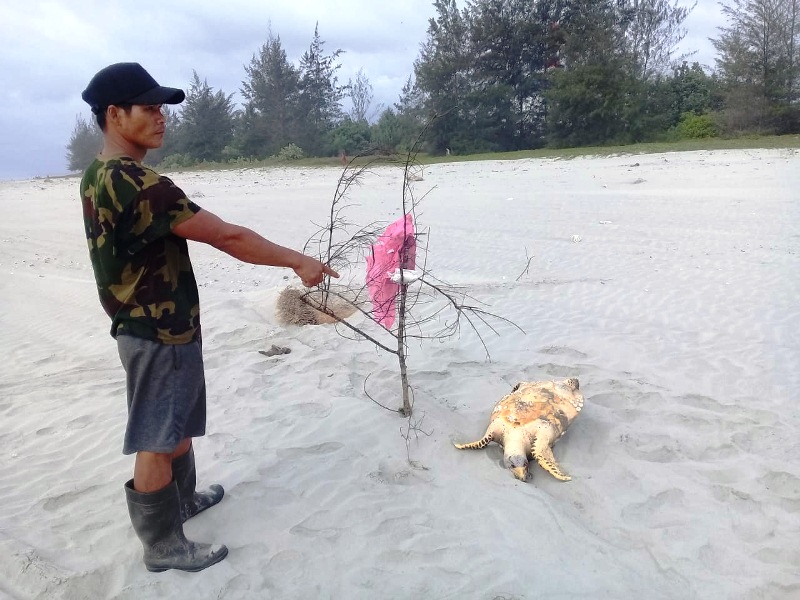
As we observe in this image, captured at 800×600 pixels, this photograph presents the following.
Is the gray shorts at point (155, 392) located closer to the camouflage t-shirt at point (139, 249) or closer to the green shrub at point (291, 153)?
the camouflage t-shirt at point (139, 249)

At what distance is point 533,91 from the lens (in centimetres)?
2930

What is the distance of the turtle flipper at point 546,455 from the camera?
10.9ft

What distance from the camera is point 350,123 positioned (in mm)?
32719

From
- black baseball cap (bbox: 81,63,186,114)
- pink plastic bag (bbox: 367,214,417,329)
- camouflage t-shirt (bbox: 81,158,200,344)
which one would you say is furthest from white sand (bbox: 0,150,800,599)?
black baseball cap (bbox: 81,63,186,114)

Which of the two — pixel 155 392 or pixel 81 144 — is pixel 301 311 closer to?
pixel 155 392

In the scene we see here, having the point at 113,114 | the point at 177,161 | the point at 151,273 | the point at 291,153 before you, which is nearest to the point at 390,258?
the point at 151,273

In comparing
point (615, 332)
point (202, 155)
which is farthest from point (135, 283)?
point (202, 155)

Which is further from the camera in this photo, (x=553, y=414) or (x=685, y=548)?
(x=553, y=414)

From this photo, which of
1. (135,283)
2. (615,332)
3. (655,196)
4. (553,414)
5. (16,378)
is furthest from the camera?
(655,196)

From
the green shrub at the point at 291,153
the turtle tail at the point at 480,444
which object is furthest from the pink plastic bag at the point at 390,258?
the green shrub at the point at 291,153

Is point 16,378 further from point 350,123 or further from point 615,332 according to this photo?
point 350,123

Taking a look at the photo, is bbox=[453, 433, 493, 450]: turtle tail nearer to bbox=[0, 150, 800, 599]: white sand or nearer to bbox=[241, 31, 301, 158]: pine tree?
bbox=[0, 150, 800, 599]: white sand

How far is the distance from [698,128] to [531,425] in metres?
25.1

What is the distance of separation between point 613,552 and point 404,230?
6.61 ft
